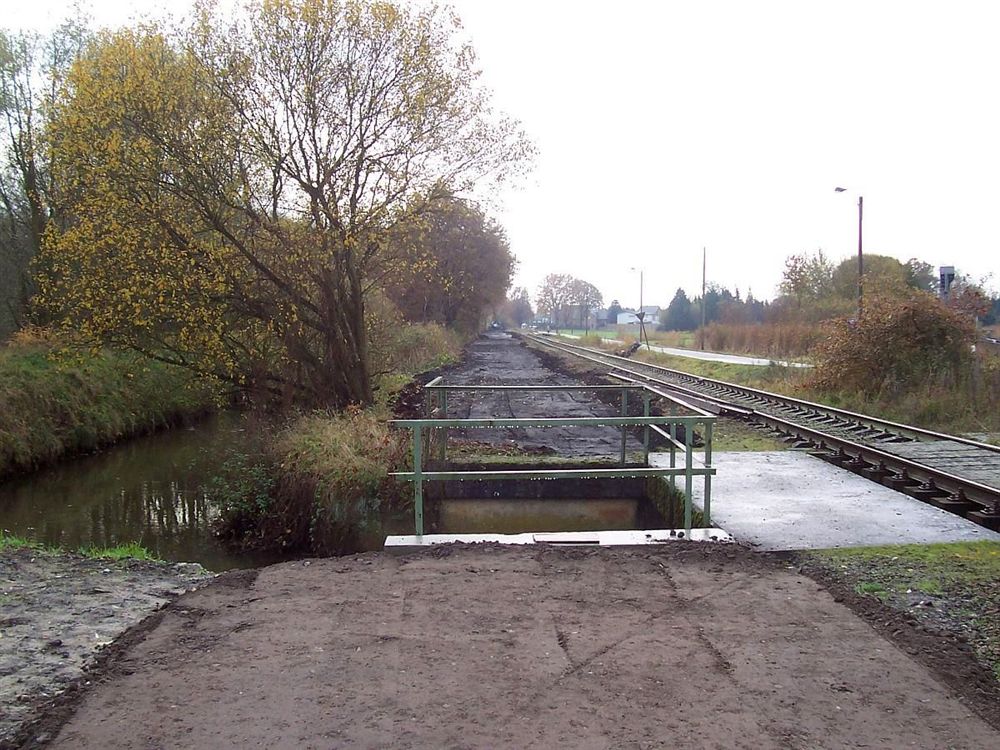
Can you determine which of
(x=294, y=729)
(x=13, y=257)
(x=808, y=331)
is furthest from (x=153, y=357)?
→ (x=808, y=331)

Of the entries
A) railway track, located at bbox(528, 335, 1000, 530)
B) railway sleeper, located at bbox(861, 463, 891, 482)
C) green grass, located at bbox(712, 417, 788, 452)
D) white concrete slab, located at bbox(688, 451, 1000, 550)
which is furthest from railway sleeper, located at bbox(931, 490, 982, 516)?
green grass, located at bbox(712, 417, 788, 452)

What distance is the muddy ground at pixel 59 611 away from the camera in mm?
3756

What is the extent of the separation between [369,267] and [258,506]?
811cm

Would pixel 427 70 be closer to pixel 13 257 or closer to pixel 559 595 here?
pixel 559 595

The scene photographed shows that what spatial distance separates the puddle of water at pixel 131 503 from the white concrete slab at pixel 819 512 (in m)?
5.47

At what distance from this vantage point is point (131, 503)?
1285cm

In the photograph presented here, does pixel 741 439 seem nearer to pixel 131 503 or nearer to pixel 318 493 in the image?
pixel 318 493

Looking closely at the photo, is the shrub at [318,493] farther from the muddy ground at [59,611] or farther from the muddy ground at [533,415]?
the muddy ground at [59,611]

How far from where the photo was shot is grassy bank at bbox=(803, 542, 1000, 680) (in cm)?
443

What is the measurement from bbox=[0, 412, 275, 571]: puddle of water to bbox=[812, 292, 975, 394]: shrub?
13.7m

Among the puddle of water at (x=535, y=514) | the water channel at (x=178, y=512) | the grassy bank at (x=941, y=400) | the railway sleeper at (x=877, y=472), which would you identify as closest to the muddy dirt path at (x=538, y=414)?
the puddle of water at (x=535, y=514)

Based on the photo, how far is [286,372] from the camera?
57.7ft

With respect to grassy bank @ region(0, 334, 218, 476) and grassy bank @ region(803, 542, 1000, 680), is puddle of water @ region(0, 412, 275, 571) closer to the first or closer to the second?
grassy bank @ region(0, 334, 218, 476)

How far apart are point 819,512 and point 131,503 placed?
10.7 m
